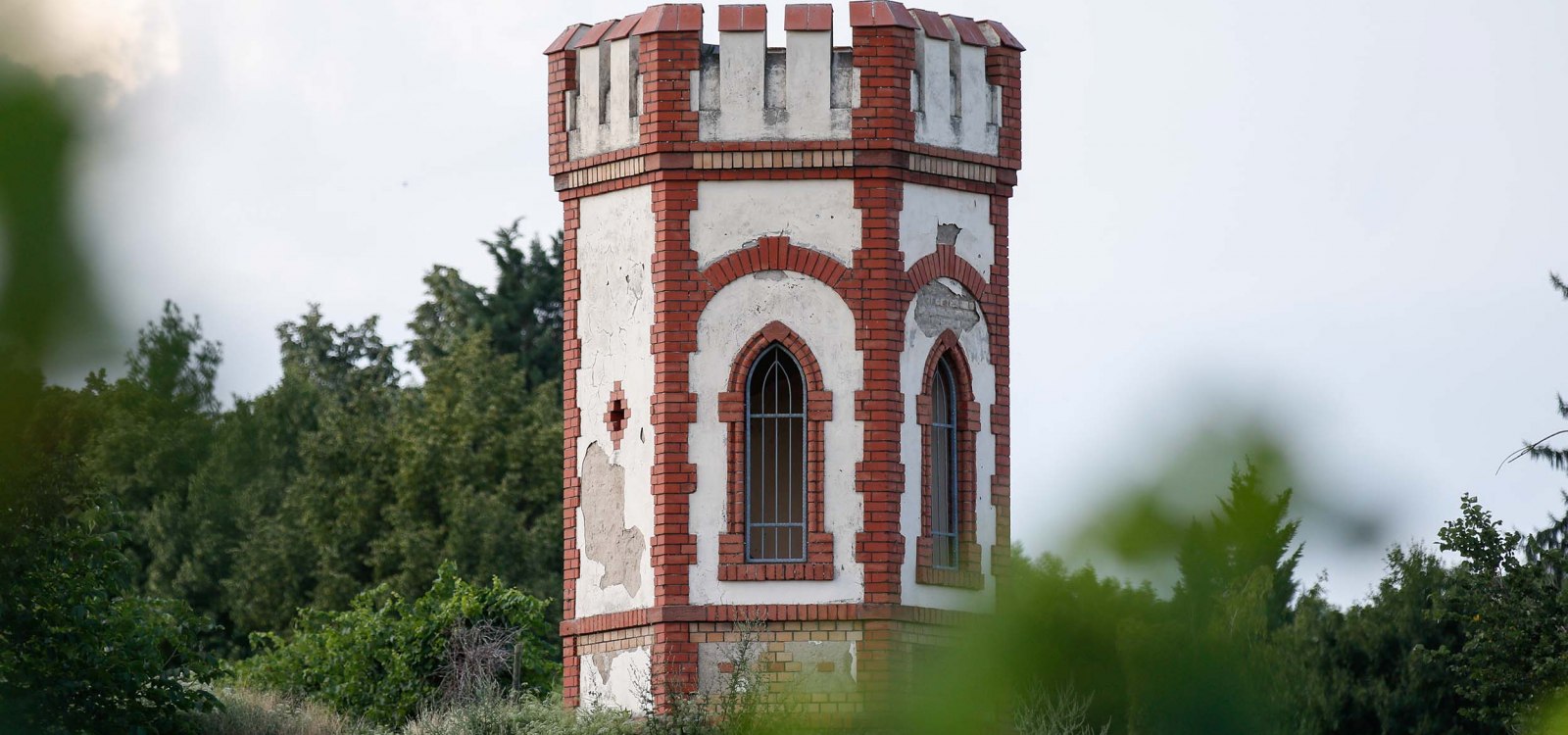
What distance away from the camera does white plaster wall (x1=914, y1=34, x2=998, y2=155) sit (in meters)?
21.6

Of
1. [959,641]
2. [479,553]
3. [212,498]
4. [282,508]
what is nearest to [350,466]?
[282,508]

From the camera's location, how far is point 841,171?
21328mm

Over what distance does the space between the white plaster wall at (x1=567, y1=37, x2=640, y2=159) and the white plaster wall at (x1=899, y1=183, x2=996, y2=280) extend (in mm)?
2685

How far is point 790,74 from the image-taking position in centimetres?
2123

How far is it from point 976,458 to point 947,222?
2273 millimetres

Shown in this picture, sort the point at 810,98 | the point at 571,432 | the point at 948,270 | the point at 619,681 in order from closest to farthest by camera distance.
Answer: the point at 810,98 < the point at 619,681 < the point at 948,270 < the point at 571,432

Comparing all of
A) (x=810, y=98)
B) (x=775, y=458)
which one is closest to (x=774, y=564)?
(x=775, y=458)

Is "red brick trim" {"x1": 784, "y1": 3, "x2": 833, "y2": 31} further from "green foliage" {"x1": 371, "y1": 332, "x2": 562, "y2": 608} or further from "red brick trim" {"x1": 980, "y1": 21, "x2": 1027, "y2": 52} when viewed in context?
"green foliage" {"x1": 371, "y1": 332, "x2": 562, "y2": 608}

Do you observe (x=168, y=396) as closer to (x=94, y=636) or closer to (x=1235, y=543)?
(x=1235, y=543)

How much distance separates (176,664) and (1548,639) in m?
15.0

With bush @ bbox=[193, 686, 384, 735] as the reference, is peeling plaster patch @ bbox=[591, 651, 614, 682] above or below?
above

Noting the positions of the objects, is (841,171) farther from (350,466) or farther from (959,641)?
(350,466)

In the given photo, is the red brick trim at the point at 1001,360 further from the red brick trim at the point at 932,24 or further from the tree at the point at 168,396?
the tree at the point at 168,396

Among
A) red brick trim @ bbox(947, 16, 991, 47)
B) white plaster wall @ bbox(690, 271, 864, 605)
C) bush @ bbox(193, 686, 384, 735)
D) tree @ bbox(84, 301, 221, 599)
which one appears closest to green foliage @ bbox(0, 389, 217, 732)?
bush @ bbox(193, 686, 384, 735)
